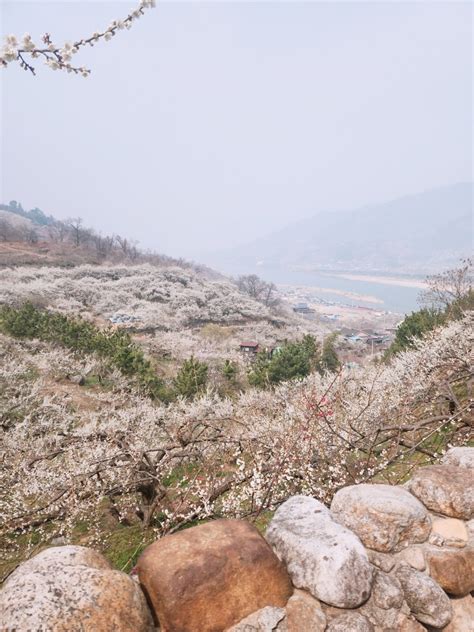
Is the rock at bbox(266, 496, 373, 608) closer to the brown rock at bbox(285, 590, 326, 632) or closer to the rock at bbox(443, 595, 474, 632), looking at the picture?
the brown rock at bbox(285, 590, 326, 632)

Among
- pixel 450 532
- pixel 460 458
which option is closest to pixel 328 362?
pixel 460 458

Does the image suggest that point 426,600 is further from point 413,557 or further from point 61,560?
point 61,560

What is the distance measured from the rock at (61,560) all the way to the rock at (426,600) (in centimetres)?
225

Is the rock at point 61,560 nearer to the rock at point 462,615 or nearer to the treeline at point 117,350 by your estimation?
the rock at point 462,615

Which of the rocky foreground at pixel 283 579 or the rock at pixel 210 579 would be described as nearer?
the rocky foreground at pixel 283 579

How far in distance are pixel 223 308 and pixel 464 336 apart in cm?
4708

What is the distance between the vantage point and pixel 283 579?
8.07ft

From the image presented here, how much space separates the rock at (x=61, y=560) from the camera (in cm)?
212

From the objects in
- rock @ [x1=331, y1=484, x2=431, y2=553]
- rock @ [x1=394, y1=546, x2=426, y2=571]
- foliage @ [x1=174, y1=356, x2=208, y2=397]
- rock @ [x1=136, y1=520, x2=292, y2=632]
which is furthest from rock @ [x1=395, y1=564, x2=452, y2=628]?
foliage @ [x1=174, y1=356, x2=208, y2=397]

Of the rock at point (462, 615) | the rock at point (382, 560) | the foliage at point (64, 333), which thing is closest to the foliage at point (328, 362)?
the foliage at point (64, 333)

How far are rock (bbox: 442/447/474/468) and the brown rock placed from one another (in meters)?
2.45

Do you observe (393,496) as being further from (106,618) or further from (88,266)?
(88,266)

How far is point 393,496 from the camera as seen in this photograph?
10.2 feet

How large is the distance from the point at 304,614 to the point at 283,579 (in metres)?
0.23
